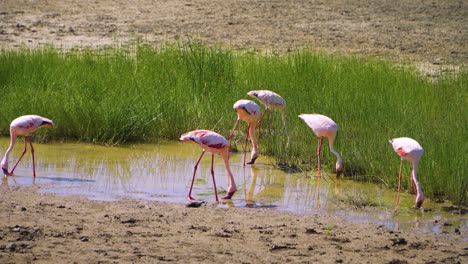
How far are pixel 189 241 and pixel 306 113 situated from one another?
12.4ft

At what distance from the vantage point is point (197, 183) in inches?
328

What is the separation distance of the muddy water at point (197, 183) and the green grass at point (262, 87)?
0.21m

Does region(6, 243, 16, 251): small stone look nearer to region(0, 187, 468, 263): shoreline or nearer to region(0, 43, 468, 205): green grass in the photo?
region(0, 187, 468, 263): shoreline

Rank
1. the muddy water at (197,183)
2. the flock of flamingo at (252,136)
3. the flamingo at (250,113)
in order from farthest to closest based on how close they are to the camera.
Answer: the flamingo at (250,113)
the flock of flamingo at (252,136)
the muddy water at (197,183)

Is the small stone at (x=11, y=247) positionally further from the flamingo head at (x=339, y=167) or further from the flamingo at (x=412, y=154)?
the flamingo head at (x=339, y=167)

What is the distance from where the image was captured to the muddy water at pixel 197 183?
24.6ft

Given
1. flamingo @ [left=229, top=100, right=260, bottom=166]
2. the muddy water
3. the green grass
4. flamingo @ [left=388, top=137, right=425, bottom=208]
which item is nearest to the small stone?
the muddy water

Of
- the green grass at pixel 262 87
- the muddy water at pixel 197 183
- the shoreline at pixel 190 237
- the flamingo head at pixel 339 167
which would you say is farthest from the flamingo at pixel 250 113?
the shoreline at pixel 190 237

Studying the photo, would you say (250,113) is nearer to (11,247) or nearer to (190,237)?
(190,237)

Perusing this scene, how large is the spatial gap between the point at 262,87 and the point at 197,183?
106 inches

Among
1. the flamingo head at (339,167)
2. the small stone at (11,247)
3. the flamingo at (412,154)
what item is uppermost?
the flamingo at (412,154)

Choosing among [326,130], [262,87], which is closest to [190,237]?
[326,130]

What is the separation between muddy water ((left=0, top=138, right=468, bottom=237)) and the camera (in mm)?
7512

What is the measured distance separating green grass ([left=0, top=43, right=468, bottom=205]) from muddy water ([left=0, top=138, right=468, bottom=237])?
210mm
